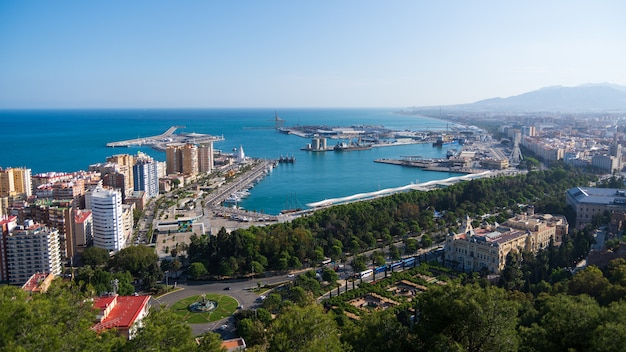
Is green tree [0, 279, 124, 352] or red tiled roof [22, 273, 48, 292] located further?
red tiled roof [22, 273, 48, 292]

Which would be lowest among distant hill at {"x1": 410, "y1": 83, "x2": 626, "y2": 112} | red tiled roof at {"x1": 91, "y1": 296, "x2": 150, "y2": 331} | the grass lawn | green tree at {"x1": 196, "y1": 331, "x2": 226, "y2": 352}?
the grass lawn

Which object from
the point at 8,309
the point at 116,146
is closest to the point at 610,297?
the point at 8,309

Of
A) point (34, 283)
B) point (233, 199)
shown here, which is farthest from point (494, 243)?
point (233, 199)

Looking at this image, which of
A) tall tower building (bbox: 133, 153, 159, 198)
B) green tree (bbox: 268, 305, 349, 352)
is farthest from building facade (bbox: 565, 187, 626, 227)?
tall tower building (bbox: 133, 153, 159, 198)

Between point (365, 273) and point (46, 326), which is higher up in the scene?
point (46, 326)

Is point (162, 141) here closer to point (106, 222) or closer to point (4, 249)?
point (106, 222)

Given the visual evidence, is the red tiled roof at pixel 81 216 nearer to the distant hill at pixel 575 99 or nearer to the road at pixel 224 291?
the road at pixel 224 291

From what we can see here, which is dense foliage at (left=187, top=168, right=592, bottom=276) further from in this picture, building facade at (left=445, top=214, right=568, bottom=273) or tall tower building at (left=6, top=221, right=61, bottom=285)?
tall tower building at (left=6, top=221, right=61, bottom=285)
